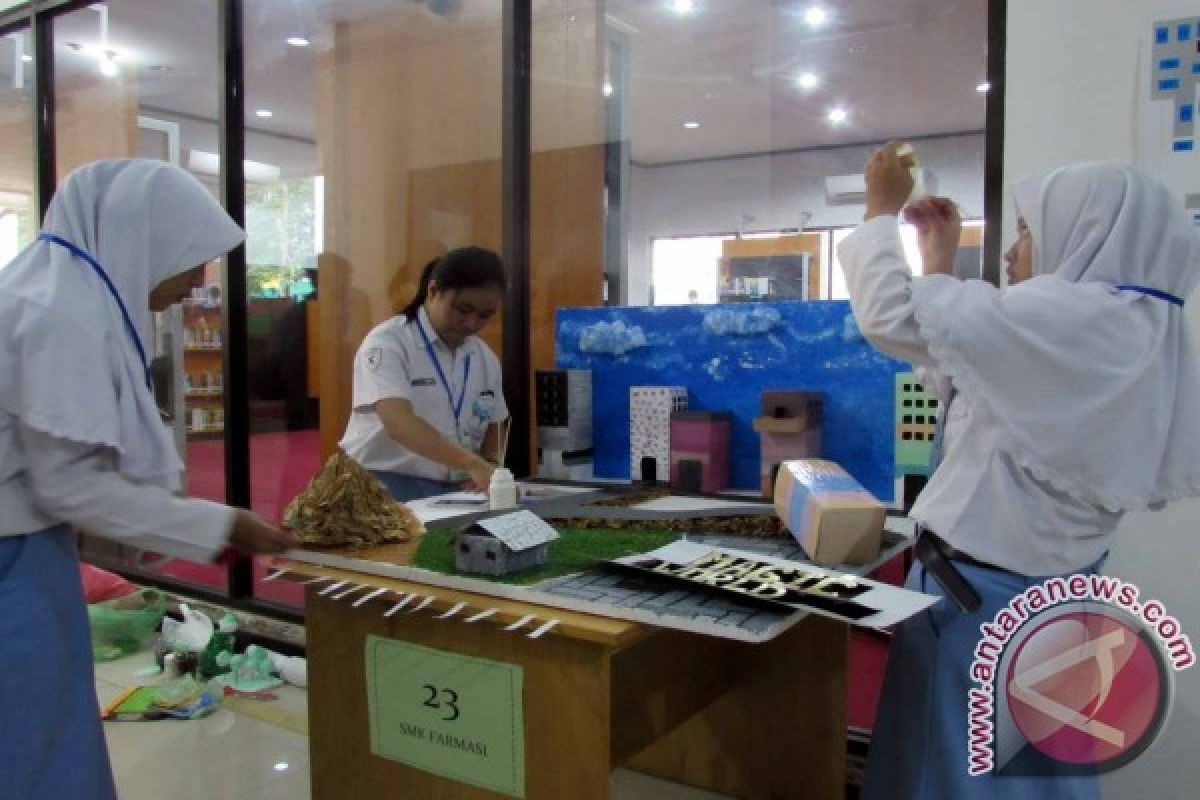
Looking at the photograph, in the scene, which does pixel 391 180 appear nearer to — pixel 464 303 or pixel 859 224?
pixel 464 303

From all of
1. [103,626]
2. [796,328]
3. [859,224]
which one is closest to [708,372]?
[796,328]

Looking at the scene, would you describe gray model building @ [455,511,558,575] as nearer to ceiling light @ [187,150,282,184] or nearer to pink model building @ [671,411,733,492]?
pink model building @ [671,411,733,492]

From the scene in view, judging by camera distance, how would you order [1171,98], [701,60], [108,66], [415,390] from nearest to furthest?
[1171,98] → [415,390] → [108,66] → [701,60]

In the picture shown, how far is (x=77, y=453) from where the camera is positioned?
53.3 inches

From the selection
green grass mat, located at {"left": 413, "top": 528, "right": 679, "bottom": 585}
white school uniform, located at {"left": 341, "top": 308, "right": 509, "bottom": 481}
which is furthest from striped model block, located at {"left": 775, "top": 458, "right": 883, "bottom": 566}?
white school uniform, located at {"left": 341, "top": 308, "right": 509, "bottom": 481}

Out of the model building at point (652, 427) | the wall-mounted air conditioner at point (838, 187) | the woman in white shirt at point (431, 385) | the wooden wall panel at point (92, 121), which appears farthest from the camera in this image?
the wooden wall panel at point (92, 121)

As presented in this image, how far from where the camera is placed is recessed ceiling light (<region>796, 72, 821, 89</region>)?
4820 millimetres

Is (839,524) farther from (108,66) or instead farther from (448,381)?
(108,66)

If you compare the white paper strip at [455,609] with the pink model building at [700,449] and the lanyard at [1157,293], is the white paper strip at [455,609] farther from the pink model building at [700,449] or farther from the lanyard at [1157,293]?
the pink model building at [700,449]

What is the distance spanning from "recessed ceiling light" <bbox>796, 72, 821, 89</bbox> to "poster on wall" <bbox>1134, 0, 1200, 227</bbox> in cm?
301

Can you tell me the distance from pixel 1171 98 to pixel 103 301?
205 centimetres

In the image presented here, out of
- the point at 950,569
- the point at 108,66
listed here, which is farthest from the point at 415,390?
the point at 108,66

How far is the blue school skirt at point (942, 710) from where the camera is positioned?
4.52ft

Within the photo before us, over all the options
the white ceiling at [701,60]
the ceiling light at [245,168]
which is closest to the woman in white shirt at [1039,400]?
the white ceiling at [701,60]
